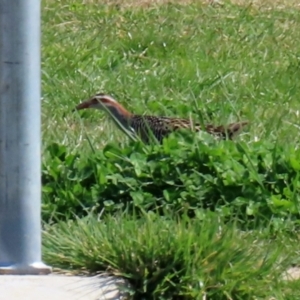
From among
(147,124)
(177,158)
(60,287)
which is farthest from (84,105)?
(60,287)

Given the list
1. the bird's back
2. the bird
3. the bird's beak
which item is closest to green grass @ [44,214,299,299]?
the bird

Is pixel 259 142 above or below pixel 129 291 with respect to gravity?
above

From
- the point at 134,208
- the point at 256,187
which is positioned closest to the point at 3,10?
the point at 134,208

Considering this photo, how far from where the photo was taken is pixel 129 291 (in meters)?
4.50

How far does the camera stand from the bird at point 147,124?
687 centimetres

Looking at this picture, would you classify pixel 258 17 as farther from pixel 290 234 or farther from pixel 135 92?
pixel 290 234

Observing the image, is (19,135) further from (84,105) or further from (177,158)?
(84,105)

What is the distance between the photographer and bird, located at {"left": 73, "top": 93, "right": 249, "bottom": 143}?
6.87m

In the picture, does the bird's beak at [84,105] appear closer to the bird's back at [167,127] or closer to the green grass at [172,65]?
the green grass at [172,65]

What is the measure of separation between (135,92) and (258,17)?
3176 millimetres

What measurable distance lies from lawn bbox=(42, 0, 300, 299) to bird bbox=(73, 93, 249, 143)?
9 cm

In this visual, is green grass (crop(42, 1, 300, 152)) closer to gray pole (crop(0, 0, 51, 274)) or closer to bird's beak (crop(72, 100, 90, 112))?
bird's beak (crop(72, 100, 90, 112))

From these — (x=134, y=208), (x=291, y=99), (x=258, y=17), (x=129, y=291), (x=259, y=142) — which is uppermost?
(x=258, y=17)

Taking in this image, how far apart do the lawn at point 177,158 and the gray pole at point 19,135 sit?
446 millimetres
